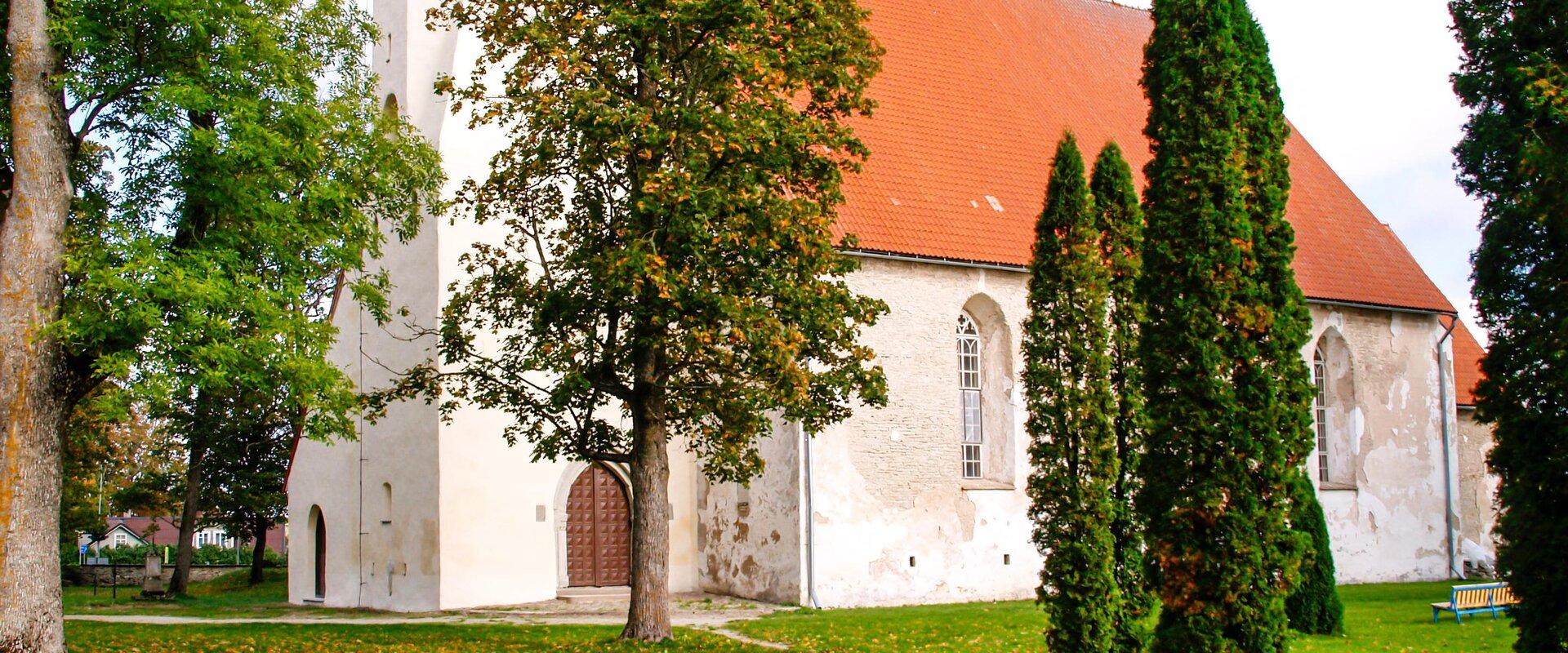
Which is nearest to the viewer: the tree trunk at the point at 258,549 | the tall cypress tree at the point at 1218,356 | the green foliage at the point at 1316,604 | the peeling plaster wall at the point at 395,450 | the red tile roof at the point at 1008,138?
the tall cypress tree at the point at 1218,356

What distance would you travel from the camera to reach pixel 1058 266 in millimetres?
13109

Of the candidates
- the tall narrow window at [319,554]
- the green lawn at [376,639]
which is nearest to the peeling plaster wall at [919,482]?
the green lawn at [376,639]

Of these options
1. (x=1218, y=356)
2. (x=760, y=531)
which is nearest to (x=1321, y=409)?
(x=760, y=531)

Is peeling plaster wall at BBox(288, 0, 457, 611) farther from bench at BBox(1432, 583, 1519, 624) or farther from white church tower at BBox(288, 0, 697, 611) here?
bench at BBox(1432, 583, 1519, 624)

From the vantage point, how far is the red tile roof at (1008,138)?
20.2 metres

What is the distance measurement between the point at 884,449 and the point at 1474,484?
1589 centimetres

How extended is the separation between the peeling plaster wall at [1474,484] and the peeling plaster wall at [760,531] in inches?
650

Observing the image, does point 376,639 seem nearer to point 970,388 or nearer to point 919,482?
point 919,482

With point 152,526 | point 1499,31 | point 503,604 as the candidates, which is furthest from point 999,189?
point 152,526

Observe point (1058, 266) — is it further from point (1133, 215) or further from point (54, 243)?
point (54, 243)

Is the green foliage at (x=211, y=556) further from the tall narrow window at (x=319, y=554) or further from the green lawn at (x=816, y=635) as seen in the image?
the green lawn at (x=816, y=635)

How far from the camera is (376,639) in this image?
14.6 m

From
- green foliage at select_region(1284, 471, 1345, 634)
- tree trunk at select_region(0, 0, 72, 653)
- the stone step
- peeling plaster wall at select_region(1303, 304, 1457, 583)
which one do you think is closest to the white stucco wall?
the stone step

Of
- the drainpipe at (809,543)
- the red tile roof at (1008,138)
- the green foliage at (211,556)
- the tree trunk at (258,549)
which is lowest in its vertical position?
the green foliage at (211,556)
